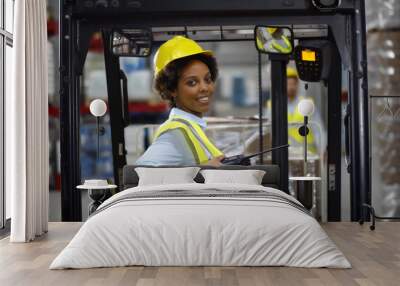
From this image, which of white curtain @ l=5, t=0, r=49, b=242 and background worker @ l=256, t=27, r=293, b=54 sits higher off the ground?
background worker @ l=256, t=27, r=293, b=54

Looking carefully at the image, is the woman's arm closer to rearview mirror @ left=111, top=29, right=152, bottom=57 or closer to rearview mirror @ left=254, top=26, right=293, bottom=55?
rearview mirror @ left=111, top=29, right=152, bottom=57

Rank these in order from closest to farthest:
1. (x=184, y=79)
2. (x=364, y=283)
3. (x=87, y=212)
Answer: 1. (x=364, y=283)
2. (x=184, y=79)
3. (x=87, y=212)

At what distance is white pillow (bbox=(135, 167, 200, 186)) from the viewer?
604cm

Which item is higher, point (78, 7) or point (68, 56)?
point (78, 7)

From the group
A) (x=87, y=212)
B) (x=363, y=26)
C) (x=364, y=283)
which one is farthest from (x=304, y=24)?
(x=364, y=283)

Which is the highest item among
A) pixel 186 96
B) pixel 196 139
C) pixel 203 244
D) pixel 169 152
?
pixel 186 96

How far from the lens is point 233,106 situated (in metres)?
7.48

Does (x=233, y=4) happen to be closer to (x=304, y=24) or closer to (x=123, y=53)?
(x=304, y=24)

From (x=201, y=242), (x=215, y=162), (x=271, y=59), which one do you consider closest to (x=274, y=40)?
(x=271, y=59)

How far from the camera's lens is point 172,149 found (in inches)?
254

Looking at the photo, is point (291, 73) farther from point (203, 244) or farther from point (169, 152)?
point (203, 244)

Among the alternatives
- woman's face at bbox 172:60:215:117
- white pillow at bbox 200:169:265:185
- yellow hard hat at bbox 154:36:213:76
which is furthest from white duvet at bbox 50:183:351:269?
yellow hard hat at bbox 154:36:213:76

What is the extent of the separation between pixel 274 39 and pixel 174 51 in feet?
3.43

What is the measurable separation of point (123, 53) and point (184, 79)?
70cm
